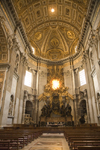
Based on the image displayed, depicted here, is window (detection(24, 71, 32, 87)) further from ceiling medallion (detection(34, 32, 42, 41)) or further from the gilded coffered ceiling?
ceiling medallion (detection(34, 32, 42, 41))

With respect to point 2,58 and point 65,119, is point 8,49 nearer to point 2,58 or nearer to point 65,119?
point 2,58

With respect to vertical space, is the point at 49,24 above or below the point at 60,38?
above

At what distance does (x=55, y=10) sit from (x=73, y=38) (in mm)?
6355

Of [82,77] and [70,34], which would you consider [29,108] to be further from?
[70,34]

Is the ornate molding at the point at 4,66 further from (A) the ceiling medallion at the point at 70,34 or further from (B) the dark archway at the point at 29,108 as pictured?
(A) the ceiling medallion at the point at 70,34

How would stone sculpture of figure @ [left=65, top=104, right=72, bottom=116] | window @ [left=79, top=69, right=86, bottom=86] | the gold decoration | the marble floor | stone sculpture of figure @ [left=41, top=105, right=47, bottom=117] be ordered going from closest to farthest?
the marble floor
stone sculpture of figure @ [left=65, top=104, right=72, bottom=116]
stone sculpture of figure @ [left=41, top=105, right=47, bottom=117]
window @ [left=79, top=69, right=86, bottom=86]
the gold decoration

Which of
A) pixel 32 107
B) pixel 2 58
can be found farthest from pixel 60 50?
pixel 2 58

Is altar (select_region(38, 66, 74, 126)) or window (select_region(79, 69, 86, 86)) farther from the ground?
window (select_region(79, 69, 86, 86))

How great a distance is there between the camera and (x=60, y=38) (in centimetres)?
2522

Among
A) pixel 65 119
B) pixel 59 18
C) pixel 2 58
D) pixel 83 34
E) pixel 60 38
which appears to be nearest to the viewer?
pixel 2 58

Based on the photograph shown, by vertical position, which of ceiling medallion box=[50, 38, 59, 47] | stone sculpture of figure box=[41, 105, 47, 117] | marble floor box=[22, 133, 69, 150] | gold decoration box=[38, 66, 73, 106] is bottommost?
marble floor box=[22, 133, 69, 150]

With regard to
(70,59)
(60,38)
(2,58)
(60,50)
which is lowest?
(2,58)

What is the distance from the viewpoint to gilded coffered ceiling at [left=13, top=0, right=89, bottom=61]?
18.4 m

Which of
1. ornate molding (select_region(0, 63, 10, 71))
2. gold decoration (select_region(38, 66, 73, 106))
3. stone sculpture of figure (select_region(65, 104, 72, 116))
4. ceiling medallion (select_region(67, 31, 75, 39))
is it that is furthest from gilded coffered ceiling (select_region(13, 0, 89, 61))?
stone sculpture of figure (select_region(65, 104, 72, 116))
